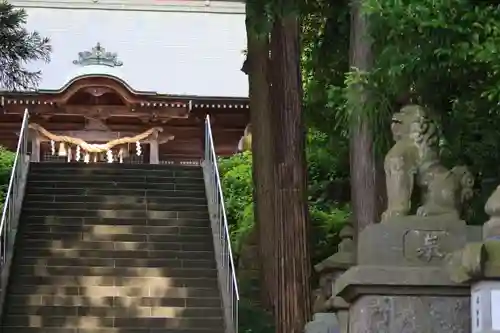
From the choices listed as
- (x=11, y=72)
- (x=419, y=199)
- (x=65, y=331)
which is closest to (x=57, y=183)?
(x=65, y=331)

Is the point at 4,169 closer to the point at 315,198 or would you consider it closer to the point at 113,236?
the point at 113,236

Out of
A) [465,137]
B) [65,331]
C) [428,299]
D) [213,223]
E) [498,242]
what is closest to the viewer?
[498,242]

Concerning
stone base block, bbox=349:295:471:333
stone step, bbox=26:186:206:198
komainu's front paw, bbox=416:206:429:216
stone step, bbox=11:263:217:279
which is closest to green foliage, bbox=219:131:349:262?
stone step, bbox=26:186:206:198

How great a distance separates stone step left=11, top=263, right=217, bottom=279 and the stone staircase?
0.01 meters

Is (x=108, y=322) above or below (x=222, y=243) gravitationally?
below

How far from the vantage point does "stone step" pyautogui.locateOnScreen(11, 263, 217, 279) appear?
1477 centimetres

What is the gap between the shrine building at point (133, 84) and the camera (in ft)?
77.9

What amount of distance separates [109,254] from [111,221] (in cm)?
116

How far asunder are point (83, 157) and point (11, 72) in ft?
47.6

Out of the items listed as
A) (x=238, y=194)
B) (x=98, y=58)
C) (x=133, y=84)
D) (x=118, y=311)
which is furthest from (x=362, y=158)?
(x=133, y=84)

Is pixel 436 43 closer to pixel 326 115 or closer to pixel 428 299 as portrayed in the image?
pixel 428 299

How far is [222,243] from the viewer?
50.0ft

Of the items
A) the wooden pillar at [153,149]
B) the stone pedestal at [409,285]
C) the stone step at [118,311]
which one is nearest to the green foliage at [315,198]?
the stone step at [118,311]

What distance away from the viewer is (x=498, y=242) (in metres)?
6.25
